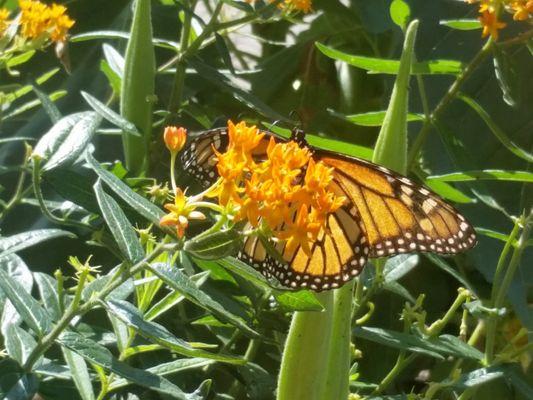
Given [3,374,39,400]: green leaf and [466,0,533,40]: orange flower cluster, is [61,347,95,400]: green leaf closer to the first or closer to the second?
[3,374,39,400]: green leaf

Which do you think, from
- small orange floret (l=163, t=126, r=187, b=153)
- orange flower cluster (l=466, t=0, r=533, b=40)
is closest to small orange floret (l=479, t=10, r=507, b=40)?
orange flower cluster (l=466, t=0, r=533, b=40)

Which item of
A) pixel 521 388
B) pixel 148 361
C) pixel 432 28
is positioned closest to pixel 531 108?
pixel 432 28

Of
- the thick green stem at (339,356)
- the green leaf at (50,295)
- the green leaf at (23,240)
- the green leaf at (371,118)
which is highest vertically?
the green leaf at (371,118)

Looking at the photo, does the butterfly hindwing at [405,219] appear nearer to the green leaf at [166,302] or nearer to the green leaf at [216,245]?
the green leaf at [166,302]

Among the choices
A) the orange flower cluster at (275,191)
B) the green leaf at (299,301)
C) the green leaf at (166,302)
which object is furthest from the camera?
the green leaf at (166,302)

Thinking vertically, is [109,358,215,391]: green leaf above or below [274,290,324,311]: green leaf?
below

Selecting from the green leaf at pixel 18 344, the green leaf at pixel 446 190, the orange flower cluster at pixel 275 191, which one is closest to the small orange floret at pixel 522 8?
the green leaf at pixel 446 190

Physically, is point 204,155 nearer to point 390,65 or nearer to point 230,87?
point 230,87
